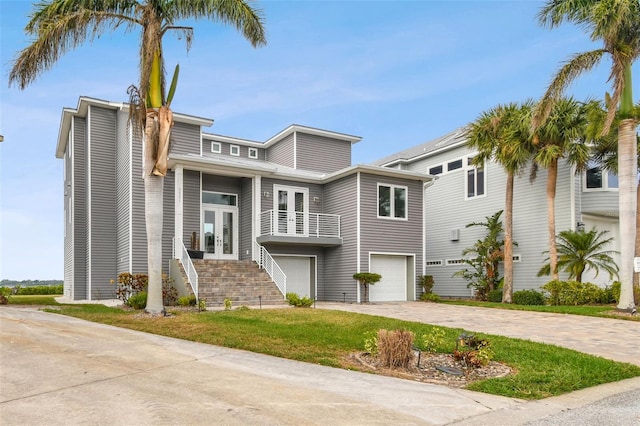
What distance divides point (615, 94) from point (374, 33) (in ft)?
25.1

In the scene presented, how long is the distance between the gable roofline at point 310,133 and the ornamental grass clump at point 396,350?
1761 centimetres

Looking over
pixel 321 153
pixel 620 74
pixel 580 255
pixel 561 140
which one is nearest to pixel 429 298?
pixel 580 255

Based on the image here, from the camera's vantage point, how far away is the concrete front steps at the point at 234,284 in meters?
16.0

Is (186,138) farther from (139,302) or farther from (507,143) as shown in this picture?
(507,143)

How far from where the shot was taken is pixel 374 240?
66.5 feet

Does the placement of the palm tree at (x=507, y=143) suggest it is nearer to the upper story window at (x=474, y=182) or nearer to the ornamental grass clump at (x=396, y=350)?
the upper story window at (x=474, y=182)

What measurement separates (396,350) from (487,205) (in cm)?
1766

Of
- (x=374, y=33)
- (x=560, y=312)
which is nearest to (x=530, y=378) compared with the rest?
(x=560, y=312)

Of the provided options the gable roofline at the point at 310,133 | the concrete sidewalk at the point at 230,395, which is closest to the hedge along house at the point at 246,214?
the gable roofline at the point at 310,133

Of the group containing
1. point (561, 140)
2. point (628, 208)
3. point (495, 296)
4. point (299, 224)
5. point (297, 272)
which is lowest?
point (495, 296)

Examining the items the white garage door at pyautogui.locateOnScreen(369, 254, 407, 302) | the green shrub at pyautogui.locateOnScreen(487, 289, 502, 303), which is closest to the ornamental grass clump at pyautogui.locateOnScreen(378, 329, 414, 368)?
the white garage door at pyautogui.locateOnScreen(369, 254, 407, 302)

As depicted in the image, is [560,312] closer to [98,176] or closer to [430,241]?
[430,241]

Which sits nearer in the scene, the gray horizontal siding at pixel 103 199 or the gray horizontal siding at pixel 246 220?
the gray horizontal siding at pixel 103 199

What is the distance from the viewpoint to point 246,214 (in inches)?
791
